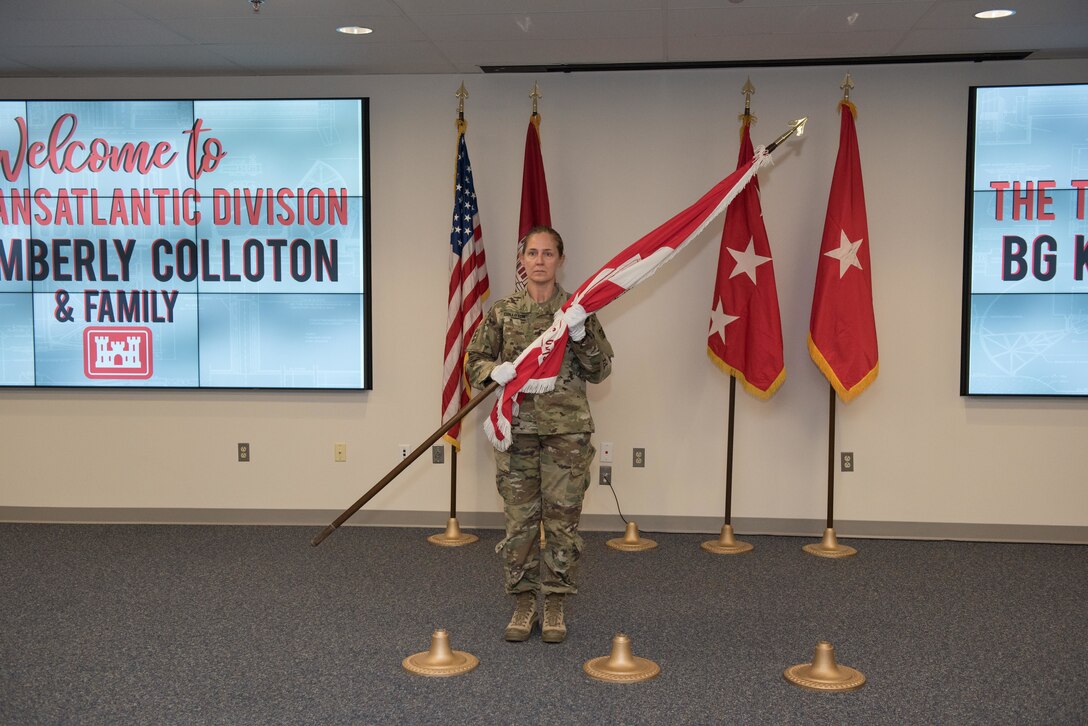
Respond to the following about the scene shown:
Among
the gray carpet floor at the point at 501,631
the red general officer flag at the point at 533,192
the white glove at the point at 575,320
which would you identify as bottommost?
the gray carpet floor at the point at 501,631

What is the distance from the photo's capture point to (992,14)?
14.8 feet

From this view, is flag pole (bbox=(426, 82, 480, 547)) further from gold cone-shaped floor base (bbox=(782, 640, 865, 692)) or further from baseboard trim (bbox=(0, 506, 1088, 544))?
gold cone-shaped floor base (bbox=(782, 640, 865, 692))

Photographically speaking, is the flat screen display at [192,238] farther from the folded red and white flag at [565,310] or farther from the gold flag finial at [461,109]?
the folded red and white flag at [565,310]

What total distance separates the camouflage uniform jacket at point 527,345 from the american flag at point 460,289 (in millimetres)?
1525

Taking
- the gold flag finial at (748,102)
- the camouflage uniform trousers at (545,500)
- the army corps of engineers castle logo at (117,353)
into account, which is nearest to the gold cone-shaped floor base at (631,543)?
the camouflage uniform trousers at (545,500)

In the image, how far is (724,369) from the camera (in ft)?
17.8

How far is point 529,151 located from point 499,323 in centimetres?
189

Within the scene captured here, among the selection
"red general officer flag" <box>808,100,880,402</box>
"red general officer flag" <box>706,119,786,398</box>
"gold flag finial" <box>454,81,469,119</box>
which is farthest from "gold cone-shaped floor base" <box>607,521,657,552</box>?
"gold flag finial" <box>454,81,469,119</box>

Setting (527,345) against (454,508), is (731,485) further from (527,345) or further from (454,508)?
(527,345)

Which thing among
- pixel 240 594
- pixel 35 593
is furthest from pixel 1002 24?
pixel 35 593

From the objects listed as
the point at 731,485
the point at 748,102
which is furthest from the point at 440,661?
the point at 748,102

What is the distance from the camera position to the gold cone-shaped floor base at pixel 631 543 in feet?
17.6

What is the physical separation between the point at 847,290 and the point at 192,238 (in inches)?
140

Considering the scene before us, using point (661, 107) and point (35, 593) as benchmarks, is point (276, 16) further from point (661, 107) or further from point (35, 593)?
point (35, 593)
